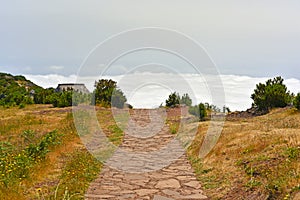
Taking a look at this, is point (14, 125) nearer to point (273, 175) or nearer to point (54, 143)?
point (54, 143)

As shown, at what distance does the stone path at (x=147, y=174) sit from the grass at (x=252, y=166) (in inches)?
13.4

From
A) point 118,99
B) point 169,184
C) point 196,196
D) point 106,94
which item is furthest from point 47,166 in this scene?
point 106,94

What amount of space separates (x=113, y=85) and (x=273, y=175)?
17.9 m

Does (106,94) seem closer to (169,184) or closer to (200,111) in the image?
(200,111)

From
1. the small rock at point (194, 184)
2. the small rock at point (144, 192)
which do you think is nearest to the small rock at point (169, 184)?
the small rock at point (194, 184)

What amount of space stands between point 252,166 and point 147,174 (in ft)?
7.27

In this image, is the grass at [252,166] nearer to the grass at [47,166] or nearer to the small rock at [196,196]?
the small rock at [196,196]

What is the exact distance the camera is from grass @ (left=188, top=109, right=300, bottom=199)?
542 cm

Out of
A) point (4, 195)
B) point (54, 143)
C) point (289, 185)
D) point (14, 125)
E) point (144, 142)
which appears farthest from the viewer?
point (14, 125)

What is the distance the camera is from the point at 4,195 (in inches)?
217

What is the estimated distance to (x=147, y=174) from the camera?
26.1 feet

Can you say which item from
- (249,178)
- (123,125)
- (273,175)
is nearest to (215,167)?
(249,178)

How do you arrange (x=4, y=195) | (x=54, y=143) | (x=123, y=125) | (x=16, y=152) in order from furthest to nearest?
(x=123, y=125) < (x=54, y=143) < (x=16, y=152) < (x=4, y=195)

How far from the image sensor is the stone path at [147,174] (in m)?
6.47
